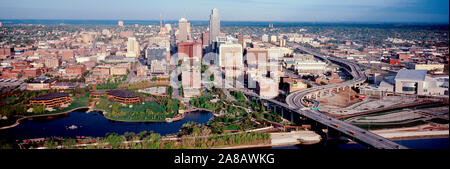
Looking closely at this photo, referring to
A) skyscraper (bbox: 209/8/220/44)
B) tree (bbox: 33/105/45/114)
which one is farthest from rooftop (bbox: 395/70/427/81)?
skyscraper (bbox: 209/8/220/44)

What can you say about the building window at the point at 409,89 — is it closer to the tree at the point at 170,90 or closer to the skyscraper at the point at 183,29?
the tree at the point at 170,90

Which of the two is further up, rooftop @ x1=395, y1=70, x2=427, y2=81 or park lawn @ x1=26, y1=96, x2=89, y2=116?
rooftop @ x1=395, y1=70, x2=427, y2=81

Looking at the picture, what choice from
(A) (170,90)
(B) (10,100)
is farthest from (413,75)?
(B) (10,100)

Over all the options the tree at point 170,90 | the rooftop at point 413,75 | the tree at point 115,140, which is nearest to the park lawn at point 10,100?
the tree at point 170,90

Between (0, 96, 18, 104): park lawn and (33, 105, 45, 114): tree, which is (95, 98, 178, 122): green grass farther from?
(0, 96, 18, 104): park lawn

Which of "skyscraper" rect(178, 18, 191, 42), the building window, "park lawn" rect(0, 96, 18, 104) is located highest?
"skyscraper" rect(178, 18, 191, 42)

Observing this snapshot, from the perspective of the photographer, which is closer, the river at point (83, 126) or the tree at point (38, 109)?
the river at point (83, 126)

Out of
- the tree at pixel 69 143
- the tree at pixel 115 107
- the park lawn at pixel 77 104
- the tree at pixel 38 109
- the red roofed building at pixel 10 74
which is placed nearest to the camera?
the tree at pixel 69 143

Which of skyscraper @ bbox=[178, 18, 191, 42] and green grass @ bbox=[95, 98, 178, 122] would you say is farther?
skyscraper @ bbox=[178, 18, 191, 42]

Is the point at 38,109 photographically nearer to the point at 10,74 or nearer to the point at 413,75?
the point at 10,74
